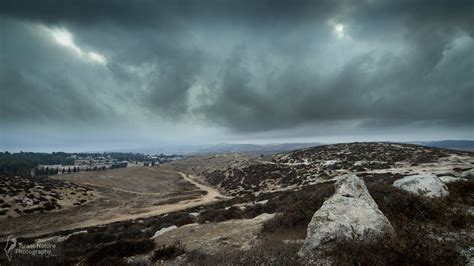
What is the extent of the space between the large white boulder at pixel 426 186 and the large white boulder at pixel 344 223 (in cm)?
567

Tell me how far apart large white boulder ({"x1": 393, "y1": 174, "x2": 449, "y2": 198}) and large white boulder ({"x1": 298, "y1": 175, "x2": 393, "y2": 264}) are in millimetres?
5673

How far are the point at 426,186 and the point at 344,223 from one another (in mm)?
8986

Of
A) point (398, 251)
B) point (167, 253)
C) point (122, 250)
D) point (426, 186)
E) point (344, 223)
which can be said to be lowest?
point (122, 250)

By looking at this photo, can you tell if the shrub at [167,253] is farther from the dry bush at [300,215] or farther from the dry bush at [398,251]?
the dry bush at [398,251]

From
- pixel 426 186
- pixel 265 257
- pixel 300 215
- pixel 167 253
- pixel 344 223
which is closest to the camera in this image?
pixel 265 257

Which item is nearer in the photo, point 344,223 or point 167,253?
point 344,223

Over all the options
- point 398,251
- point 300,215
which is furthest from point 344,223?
point 300,215

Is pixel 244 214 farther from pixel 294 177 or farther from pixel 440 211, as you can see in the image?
pixel 294 177

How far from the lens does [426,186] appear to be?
46.1 ft

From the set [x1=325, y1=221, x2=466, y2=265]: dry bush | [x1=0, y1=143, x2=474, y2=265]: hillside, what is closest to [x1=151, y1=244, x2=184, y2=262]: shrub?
[x1=0, y1=143, x2=474, y2=265]: hillside

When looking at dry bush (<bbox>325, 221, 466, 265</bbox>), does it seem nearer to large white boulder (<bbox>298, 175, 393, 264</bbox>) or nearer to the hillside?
the hillside

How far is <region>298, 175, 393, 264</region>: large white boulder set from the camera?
8.11 m

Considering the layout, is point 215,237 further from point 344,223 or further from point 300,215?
point 344,223

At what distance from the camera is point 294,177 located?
55688mm
